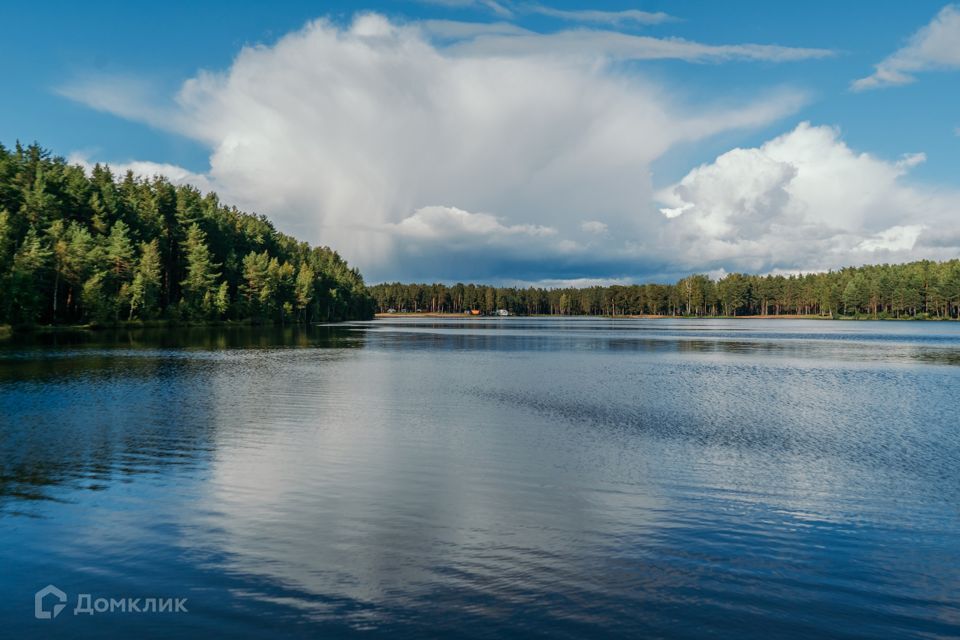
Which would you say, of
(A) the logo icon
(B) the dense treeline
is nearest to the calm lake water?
(A) the logo icon

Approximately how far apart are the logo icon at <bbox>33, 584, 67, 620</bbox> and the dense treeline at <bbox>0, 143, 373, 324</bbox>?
9269 cm

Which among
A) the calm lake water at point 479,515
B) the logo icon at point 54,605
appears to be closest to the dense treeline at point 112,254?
the calm lake water at point 479,515

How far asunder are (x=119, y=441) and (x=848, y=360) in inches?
2972

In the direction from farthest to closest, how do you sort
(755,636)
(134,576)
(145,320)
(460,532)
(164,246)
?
(164,246)
(145,320)
(460,532)
(134,576)
(755,636)

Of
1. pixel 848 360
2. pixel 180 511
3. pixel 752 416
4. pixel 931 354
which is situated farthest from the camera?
pixel 931 354

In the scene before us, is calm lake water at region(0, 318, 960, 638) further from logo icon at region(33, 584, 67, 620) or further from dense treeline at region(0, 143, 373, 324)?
dense treeline at region(0, 143, 373, 324)

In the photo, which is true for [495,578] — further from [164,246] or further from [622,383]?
[164,246]

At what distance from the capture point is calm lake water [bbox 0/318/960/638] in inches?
440

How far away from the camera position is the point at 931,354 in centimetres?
7919

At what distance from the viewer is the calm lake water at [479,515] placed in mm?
11188

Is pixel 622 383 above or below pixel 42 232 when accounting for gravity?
below

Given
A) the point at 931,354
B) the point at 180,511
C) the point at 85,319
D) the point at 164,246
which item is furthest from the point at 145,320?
the point at 931,354

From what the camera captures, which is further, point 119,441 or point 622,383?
point 622,383

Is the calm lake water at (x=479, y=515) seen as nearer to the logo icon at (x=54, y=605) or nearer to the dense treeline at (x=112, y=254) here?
the logo icon at (x=54, y=605)
